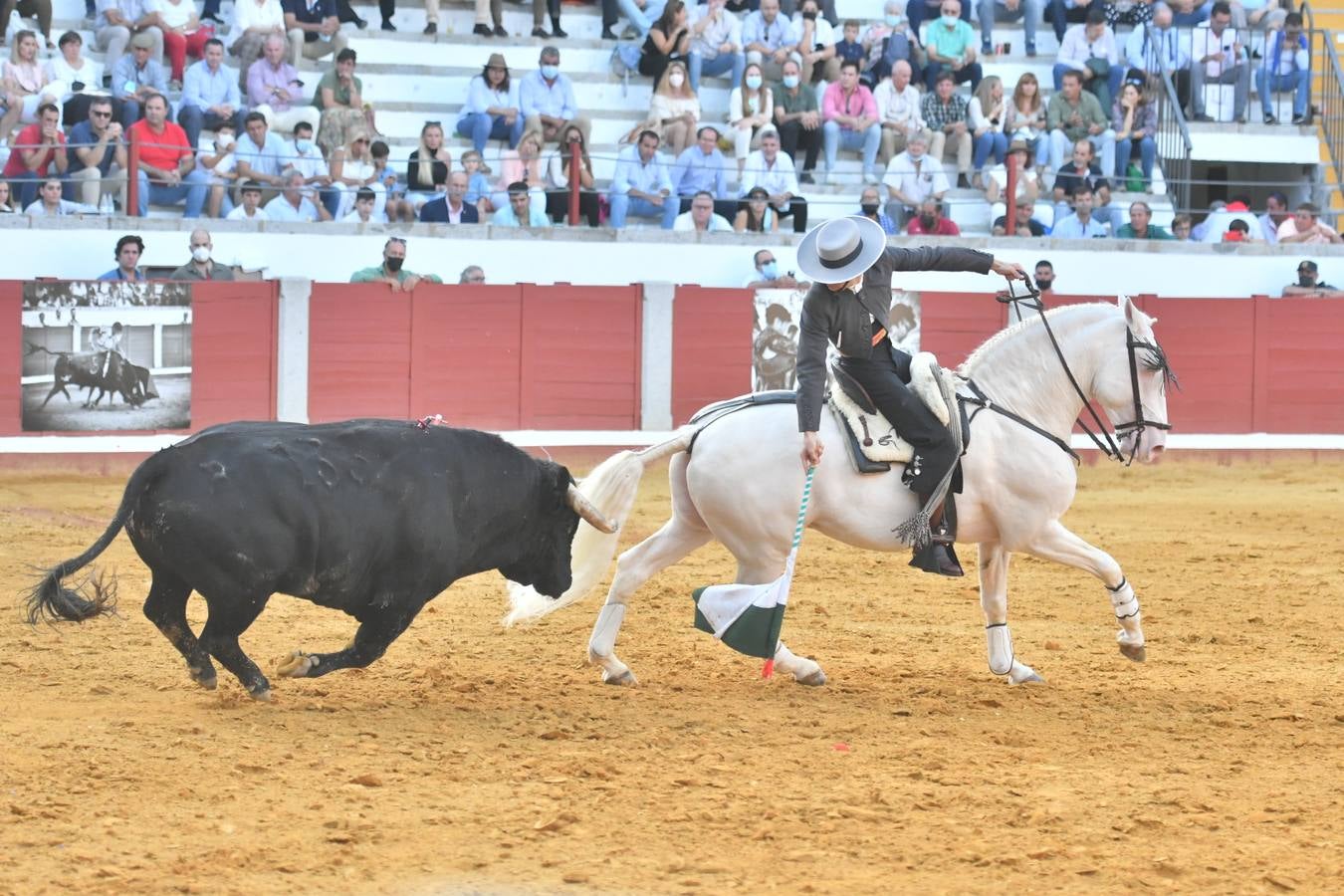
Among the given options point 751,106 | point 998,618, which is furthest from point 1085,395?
point 751,106

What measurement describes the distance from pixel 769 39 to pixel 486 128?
3.72 meters

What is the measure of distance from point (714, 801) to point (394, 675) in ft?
7.99

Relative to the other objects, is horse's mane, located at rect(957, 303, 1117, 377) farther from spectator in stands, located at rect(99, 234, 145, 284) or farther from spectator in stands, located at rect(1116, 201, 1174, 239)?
spectator in stands, located at rect(1116, 201, 1174, 239)

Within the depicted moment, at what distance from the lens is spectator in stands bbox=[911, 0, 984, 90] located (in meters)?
20.2

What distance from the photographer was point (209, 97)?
17062mm

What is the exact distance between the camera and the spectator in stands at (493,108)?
711 inches

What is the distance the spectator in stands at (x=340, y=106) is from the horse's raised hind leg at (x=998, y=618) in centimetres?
1084

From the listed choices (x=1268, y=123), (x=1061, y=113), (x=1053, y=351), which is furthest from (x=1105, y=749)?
(x=1268, y=123)

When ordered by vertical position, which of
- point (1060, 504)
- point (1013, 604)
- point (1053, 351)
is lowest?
point (1013, 604)

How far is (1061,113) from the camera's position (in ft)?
65.5

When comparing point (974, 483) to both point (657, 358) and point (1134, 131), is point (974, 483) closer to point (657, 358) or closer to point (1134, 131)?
point (657, 358)

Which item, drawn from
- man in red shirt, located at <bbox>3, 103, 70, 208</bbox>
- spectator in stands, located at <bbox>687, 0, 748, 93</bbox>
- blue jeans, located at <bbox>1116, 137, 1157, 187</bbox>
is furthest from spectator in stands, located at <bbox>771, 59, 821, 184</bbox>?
man in red shirt, located at <bbox>3, 103, 70, 208</bbox>

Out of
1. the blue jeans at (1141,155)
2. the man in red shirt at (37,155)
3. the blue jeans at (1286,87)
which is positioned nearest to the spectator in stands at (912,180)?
the blue jeans at (1141,155)

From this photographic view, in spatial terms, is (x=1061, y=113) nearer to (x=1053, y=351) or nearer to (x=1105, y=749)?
(x=1053, y=351)
